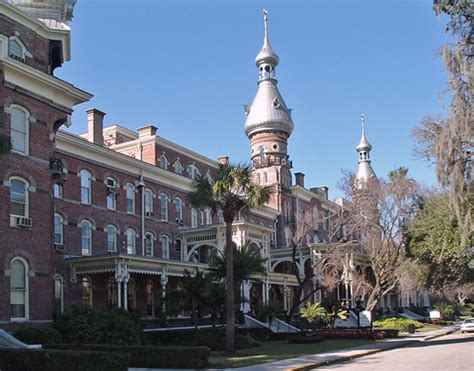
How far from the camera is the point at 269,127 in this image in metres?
68.1

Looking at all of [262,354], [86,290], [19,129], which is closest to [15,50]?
[19,129]

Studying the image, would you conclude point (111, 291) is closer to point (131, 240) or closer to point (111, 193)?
point (131, 240)

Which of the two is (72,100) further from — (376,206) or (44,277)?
(376,206)

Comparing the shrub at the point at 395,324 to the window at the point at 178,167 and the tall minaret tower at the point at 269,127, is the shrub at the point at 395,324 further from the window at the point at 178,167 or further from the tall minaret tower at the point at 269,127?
the window at the point at 178,167

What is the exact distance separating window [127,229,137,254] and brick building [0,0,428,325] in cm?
6

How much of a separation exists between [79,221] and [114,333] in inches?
474

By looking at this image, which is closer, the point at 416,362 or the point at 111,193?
the point at 416,362

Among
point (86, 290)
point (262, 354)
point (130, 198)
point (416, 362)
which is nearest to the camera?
point (416, 362)

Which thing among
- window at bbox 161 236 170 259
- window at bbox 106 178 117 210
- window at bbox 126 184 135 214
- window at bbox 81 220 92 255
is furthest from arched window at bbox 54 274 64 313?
window at bbox 161 236 170 259

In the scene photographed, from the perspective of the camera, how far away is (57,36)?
27.8 meters

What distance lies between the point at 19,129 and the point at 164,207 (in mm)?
19929

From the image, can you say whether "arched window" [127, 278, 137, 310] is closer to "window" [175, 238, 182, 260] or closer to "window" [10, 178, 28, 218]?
"window" [175, 238, 182, 260]

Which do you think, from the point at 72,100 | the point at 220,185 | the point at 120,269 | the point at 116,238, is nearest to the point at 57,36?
the point at 72,100

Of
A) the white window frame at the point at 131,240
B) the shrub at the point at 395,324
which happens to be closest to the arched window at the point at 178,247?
the white window frame at the point at 131,240
